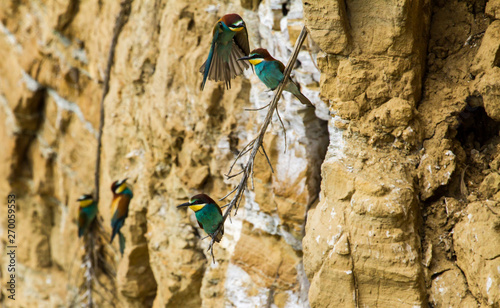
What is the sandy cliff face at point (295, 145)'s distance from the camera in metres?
1.76

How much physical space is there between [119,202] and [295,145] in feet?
4.35

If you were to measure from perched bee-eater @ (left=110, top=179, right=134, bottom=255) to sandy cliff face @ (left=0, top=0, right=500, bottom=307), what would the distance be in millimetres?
57

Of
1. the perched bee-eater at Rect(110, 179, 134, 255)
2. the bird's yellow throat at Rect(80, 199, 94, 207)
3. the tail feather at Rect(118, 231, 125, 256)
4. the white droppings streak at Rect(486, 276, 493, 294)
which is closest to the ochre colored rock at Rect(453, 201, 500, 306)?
the white droppings streak at Rect(486, 276, 493, 294)

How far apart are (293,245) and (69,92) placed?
2.58 metres

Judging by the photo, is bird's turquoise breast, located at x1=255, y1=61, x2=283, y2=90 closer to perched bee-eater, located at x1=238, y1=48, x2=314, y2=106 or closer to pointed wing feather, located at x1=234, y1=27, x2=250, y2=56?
perched bee-eater, located at x1=238, y1=48, x2=314, y2=106

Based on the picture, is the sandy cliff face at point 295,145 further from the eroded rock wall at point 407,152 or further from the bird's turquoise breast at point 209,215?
the bird's turquoise breast at point 209,215

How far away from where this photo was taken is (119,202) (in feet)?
10.2

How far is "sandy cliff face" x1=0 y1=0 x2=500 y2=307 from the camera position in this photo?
5.77 ft

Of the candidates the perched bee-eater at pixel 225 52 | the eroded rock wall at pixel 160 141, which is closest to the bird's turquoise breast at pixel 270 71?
the perched bee-eater at pixel 225 52

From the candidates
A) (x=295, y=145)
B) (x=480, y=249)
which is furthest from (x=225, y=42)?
(x=480, y=249)

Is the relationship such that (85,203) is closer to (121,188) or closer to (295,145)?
(121,188)

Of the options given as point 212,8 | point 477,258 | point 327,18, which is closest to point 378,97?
point 327,18

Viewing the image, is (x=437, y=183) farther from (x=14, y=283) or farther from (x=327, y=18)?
(x=14, y=283)

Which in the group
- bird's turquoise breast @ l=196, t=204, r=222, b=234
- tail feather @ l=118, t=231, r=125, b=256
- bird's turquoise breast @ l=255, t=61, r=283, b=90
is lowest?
tail feather @ l=118, t=231, r=125, b=256
